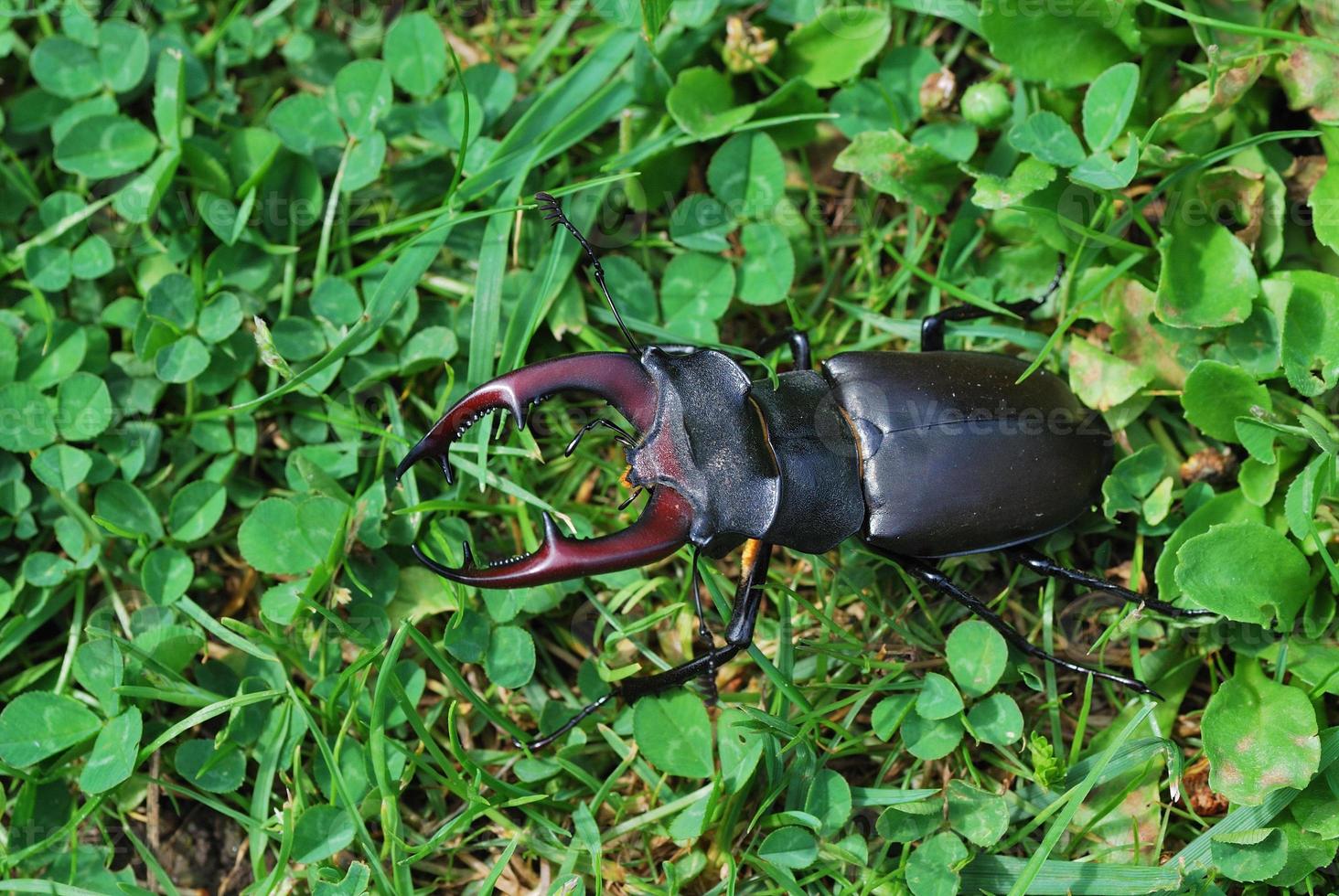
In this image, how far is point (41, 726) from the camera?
2.66 metres

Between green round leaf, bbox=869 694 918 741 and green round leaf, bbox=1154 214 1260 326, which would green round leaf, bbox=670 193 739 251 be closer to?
green round leaf, bbox=1154 214 1260 326

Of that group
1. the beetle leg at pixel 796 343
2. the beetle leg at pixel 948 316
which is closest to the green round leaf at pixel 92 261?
the beetle leg at pixel 796 343

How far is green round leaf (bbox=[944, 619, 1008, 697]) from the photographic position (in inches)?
105

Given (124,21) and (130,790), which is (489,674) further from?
(124,21)

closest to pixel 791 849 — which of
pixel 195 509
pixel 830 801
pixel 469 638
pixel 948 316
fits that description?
pixel 830 801

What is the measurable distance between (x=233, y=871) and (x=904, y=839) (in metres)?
1.72

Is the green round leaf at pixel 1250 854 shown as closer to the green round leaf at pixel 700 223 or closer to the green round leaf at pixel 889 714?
the green round leaf at pixel 889 714

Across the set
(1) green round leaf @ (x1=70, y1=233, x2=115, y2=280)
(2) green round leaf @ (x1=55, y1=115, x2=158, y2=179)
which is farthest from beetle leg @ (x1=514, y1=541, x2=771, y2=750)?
(2) green round leaf @ (x1=55, y1=115, x2=158, y2=179)

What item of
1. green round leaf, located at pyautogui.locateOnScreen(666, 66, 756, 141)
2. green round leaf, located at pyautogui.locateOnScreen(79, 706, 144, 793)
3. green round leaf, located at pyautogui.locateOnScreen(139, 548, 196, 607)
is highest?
green round leaf, located at pyautogui.locateOnScreen(666, 66, 756, 141)

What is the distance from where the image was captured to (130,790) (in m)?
2.75

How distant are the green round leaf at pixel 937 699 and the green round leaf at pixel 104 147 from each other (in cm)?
255

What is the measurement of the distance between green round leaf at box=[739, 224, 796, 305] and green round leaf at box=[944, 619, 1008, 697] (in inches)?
40.2

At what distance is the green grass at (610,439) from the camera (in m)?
2.62

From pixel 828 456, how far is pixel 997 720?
0.79 m
